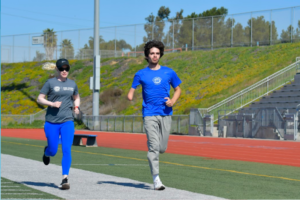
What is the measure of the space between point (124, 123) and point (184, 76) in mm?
14270

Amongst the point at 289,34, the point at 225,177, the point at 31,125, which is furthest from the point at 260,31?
the point at 225,177

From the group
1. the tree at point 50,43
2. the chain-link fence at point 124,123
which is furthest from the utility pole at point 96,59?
the tree at point 50,43

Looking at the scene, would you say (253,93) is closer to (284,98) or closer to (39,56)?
(284,98)

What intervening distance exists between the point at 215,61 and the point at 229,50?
8.56 feet

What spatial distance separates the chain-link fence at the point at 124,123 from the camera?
3394 centimetres

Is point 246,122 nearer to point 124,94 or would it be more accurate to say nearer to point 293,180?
point 293,180

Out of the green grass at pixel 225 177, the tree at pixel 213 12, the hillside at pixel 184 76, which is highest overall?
the tree at pixel 213 12

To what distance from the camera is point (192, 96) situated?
4428 centimetres

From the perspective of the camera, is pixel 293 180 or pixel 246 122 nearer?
pixel 293 180

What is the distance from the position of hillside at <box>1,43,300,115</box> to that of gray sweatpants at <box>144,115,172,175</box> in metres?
31.2

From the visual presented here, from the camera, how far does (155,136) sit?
7660 mm

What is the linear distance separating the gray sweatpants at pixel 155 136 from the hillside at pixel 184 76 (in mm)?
31249

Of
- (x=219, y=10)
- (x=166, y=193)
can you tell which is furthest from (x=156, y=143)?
(x=219, y=10)

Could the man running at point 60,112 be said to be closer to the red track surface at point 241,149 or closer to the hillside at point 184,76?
the red track surface at point 241,149
